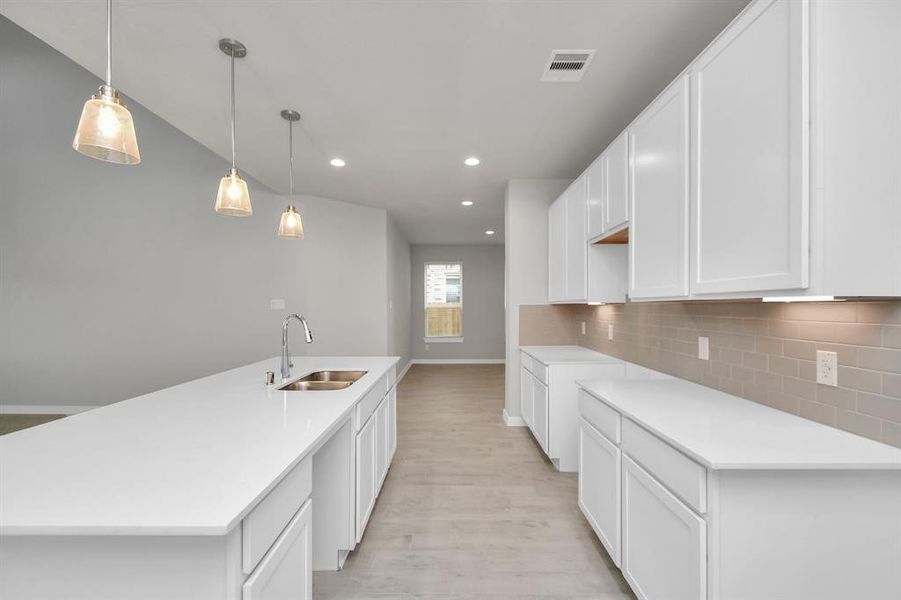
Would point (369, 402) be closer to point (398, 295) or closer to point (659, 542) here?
point (659, 542)

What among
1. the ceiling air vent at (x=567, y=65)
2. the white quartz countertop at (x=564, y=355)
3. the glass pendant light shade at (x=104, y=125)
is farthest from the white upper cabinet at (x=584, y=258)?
the glass pendant light shade at (x=104, y=125)

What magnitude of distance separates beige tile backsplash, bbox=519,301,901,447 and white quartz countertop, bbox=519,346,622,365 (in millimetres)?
549

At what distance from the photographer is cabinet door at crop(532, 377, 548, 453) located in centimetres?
312

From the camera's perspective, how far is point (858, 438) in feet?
3.99

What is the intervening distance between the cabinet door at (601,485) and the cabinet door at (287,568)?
1290mm

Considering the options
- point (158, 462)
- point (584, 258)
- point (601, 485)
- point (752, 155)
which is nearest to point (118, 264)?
point (158, 462)

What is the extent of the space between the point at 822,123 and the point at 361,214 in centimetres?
491

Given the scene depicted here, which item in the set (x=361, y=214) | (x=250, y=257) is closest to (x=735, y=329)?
(x=361, y=214)

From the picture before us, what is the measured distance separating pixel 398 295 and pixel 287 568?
5610mm

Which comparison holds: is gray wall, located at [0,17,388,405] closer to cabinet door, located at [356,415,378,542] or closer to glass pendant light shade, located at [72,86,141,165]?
cabinet door, located at [356,415,378,542]

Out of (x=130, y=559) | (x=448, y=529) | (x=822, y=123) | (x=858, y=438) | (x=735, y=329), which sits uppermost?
(x=822, y=123)

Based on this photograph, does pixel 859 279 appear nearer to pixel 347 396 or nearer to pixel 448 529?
pixel 347 396

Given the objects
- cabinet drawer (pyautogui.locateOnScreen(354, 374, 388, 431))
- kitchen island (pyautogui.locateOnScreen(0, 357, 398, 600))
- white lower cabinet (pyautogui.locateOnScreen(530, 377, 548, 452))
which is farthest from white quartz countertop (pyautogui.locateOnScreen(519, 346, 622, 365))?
kitchen island (pyautogui.locateOnScreen(0, 357, 398, 600))

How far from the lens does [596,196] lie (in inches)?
107
